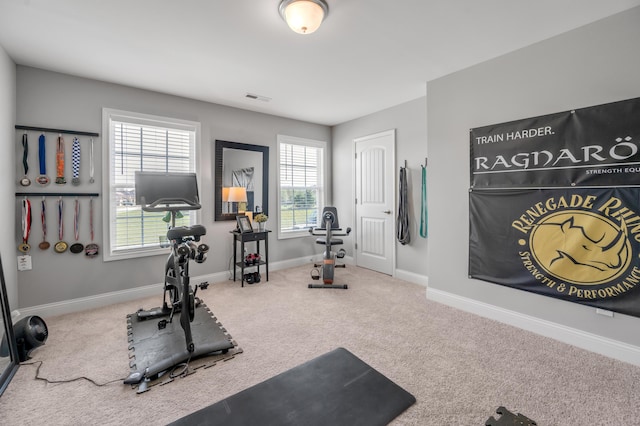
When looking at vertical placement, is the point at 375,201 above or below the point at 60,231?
above

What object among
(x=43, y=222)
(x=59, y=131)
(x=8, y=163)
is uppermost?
(x=59, y=131)

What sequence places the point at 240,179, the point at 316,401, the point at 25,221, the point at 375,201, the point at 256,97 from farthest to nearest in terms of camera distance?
the point at 375,201, the point at 240,179, the point at 256,97, the point at 25,221, the point at 316,401

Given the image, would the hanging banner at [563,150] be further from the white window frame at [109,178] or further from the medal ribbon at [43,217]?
the medal ribbon at [43,217]

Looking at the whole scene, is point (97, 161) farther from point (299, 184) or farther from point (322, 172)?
point (322, 172)

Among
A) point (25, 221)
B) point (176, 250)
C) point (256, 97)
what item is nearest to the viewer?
point (176, 250)

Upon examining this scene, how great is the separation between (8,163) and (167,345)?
235 cm

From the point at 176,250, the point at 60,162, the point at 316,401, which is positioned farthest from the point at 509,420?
the point at 60,162

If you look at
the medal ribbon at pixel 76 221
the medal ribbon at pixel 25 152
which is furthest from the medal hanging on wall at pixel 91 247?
the medal ribbon at pixel 25 152

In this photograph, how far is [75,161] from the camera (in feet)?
10.3

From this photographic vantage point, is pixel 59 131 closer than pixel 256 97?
Yes

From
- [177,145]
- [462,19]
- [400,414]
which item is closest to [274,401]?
[400,414]

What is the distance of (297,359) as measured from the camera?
2244 millimetres

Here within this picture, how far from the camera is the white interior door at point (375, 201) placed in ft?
14.6

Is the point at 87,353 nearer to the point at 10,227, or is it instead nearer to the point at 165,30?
the point at 10,227
